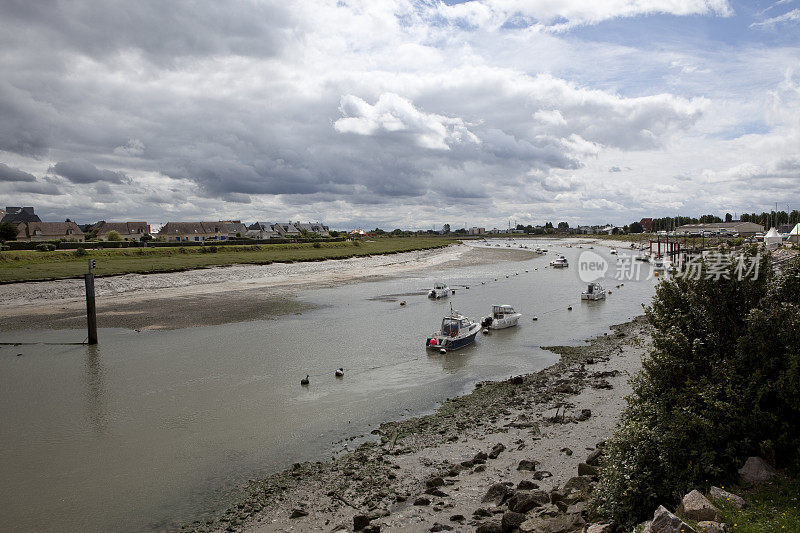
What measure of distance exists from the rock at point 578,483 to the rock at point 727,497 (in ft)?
10.2

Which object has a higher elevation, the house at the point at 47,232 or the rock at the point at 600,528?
the house at the point at 47,232

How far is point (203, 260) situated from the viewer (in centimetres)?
7712

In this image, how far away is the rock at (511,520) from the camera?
32.3 feet

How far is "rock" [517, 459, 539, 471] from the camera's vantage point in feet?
43.2

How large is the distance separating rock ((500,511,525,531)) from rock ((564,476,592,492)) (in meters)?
1.67

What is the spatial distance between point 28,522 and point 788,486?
54.7 feet

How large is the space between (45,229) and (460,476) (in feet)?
389

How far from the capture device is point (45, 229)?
4031 inches

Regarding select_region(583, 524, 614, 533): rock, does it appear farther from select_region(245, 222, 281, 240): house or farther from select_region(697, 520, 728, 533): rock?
select_region(245, 222, 281, 240): house

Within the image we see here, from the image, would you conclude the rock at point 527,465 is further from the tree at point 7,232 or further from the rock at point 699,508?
the tree at point 7,232

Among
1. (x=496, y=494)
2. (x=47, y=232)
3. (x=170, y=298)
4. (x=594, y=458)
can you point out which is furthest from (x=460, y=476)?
(x=47, y=232)

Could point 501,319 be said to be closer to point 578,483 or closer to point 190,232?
point 578,483

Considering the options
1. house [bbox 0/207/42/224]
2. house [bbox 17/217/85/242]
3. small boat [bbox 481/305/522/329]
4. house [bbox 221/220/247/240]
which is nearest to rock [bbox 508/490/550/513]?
small boat [bbox 481/305/522/329]

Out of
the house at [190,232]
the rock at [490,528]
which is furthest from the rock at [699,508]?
the house at [190,232]
